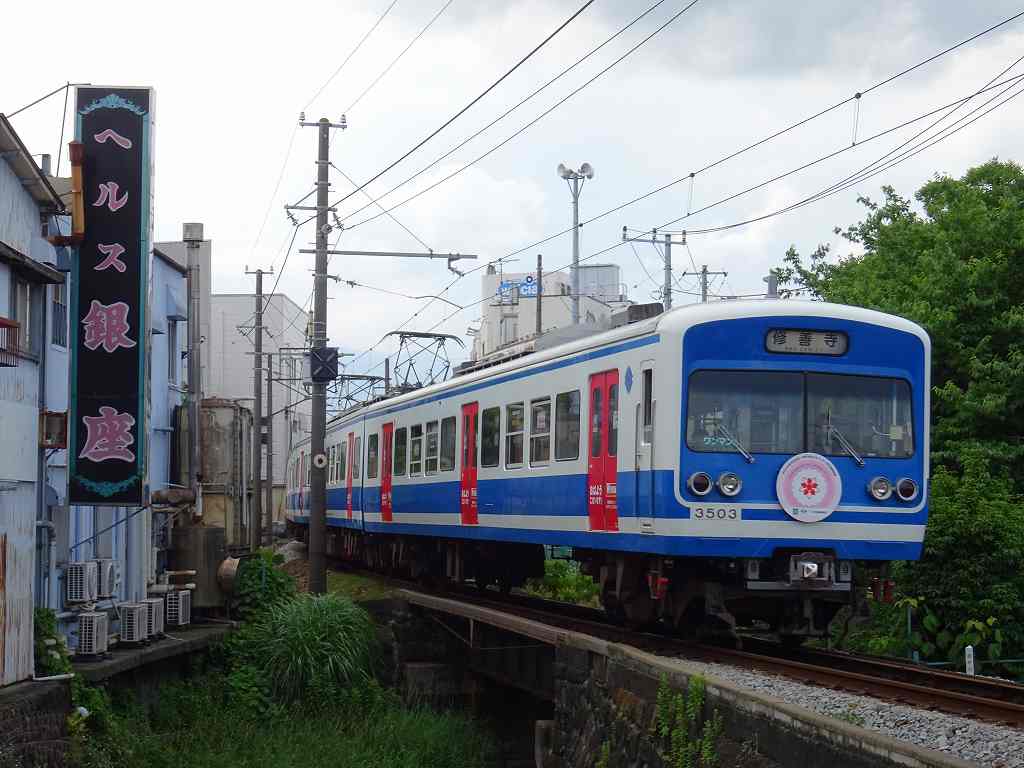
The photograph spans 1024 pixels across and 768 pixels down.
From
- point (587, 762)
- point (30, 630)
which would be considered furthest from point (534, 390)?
point (30, 630)

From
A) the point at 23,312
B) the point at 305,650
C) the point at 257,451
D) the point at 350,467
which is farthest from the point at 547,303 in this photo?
the point at 23,312

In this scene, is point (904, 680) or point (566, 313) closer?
point (904, 680)

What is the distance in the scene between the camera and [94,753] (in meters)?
11.9

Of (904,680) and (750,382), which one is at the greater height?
(750,382)

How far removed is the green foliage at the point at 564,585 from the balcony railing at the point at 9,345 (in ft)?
39.1

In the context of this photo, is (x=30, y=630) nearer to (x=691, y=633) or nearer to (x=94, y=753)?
(x=94, y=753)

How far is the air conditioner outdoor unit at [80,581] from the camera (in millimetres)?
14062

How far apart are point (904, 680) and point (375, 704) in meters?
8.45

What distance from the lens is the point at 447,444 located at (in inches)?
722

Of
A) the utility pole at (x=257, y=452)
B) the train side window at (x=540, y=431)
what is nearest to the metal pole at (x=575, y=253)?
the utility pole at (x=257, y=452)

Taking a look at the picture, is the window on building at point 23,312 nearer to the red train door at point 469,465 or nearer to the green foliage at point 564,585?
the red train door at point 469,465

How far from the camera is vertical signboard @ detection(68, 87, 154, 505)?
44.5 feet

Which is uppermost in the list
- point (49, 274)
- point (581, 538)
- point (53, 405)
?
point (49, 274)

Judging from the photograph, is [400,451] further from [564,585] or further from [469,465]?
[469,465]
